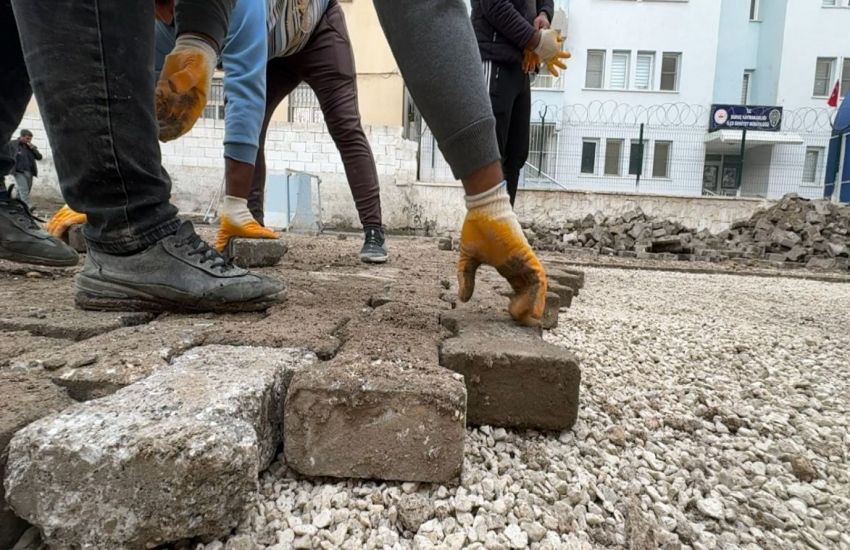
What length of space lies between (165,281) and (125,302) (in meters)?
0.13

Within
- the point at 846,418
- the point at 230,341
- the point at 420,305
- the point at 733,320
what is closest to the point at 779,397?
the point at 846,418

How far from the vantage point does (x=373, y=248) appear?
2.88 metres

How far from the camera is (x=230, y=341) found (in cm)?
117

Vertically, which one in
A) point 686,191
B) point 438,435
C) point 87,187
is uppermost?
point 686,191

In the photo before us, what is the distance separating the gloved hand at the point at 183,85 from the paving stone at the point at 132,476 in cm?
114

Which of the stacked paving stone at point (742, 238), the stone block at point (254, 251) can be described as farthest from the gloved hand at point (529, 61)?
the stacked paving stone at point (742, 238)

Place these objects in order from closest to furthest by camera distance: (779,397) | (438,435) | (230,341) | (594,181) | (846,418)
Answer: (438,435)
(230,341)
(846,418)
(779,397)
(594,181)

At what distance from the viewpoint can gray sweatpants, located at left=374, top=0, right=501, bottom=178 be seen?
49.8 inches

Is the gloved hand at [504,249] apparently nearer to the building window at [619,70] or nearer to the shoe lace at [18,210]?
the shoe lace at [18,210]

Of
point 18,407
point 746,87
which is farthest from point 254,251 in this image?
point 746,87

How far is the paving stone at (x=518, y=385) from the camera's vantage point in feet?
3.51

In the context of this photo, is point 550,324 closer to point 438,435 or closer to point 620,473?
point 620,473

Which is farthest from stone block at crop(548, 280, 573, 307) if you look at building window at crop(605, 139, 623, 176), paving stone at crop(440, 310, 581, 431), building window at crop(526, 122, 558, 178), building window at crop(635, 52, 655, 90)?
building window at crop(635, 52, 655, 90)

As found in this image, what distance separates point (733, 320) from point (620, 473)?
1.99 metres
